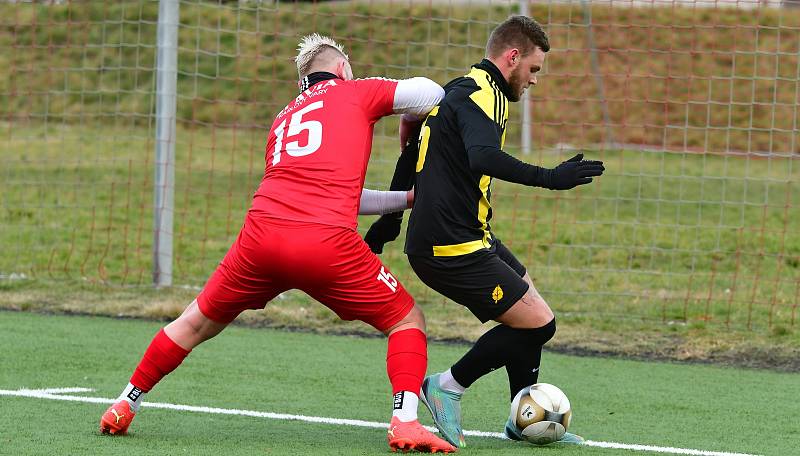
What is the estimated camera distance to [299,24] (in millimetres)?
22359

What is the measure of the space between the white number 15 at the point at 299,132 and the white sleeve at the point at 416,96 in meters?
0.35

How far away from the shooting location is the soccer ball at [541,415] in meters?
5.68

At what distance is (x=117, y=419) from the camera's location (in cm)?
564

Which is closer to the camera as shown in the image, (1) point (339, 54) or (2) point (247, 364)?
(1) point (339, 54)

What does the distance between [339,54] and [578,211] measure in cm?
962

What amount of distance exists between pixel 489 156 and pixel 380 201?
2.49ft

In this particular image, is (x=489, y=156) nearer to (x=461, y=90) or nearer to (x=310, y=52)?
(x=461, y=90)

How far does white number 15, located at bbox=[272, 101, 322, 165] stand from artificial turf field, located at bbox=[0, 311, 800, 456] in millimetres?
1255

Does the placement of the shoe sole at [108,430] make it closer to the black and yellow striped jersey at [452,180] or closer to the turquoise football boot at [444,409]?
the turquoise football boot at [444,409]

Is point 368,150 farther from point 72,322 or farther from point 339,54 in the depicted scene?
point 72,322

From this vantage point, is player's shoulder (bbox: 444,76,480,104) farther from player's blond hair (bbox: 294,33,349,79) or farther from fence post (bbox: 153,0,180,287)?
fence post (bbox: 153,0,180,287)

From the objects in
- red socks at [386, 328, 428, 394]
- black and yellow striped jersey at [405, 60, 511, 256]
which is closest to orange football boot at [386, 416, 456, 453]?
red socks at [386, 328, 428, 394]

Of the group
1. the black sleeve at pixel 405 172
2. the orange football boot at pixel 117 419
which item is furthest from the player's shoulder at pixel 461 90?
the orange football boot at pixel 117 419

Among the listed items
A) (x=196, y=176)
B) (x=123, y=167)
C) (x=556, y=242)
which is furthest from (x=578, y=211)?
(x=123, y=167)
